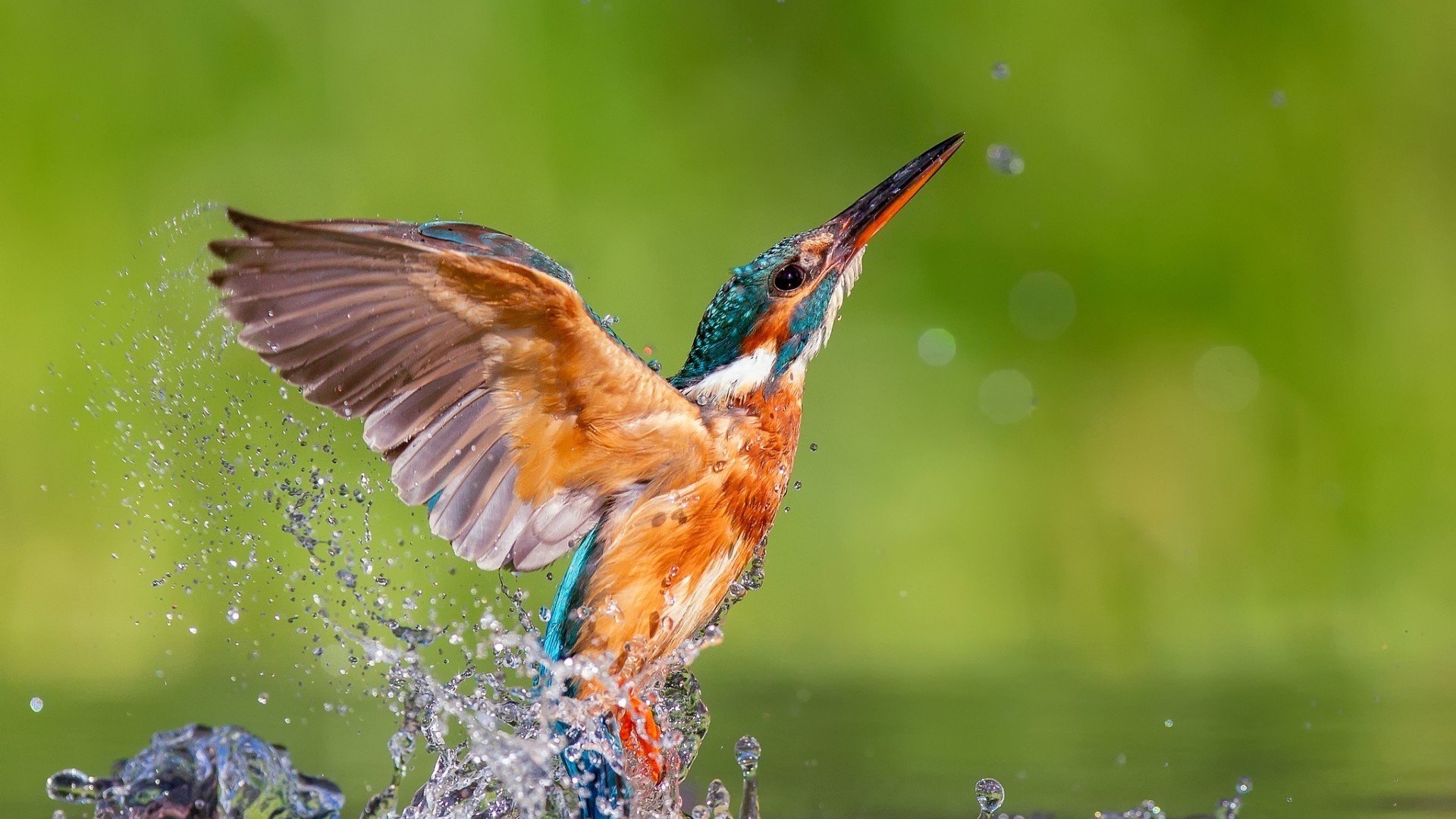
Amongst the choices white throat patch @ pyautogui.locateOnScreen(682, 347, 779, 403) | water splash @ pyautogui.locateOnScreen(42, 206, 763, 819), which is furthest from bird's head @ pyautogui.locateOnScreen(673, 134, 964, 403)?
water splash @ pyautogui.locateOnScreen(42, 206, 763, 819)

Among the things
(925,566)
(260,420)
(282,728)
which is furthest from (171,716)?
(925,566)

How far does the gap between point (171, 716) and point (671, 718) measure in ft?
5.19

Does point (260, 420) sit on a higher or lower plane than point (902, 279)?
lower

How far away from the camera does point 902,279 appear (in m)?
5.62

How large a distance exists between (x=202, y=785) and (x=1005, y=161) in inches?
136

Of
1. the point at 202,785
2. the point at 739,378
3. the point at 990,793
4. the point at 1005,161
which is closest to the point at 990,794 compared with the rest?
the point at 990,793

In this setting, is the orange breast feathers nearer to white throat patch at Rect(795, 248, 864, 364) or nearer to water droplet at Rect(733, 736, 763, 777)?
white throat patch at Rect(795, 248, 864, 364)

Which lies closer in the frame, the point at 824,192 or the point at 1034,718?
the point at 1034,718

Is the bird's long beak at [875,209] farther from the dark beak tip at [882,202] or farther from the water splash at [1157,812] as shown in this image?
the water splash at [1157,812]

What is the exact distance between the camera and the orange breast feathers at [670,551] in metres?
2.68

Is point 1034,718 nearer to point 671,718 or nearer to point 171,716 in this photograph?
point 671,718

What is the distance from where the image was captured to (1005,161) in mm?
5484

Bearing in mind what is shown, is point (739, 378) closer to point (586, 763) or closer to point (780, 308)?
point (780, 308)

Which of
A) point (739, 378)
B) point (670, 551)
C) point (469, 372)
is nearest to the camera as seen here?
point (469, 372)
